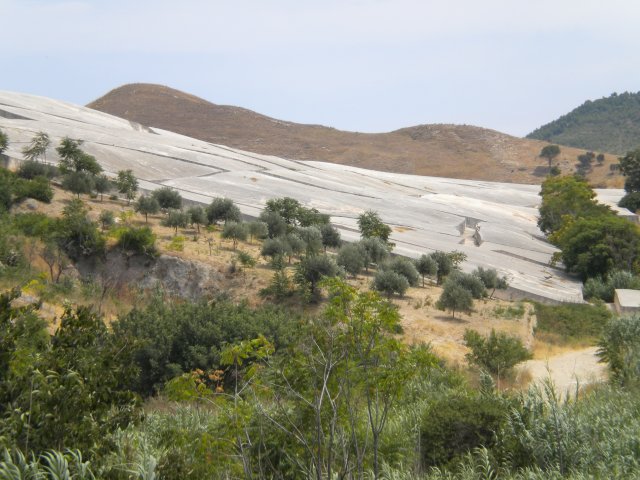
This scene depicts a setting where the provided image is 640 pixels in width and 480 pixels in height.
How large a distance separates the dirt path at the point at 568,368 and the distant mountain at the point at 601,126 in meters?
96.6

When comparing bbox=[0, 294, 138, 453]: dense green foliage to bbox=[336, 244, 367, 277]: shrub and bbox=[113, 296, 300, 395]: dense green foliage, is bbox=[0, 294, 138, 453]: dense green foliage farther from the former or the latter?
bbox=[336, 244, 367, 277]: shrub

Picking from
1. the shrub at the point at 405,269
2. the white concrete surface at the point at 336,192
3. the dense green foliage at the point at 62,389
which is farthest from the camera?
the white concrete surface at the point at 336,192

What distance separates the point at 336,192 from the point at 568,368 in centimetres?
2779

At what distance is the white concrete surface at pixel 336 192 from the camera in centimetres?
3128

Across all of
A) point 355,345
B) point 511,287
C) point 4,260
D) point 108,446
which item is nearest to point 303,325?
point 355,345

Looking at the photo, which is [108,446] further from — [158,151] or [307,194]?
[158,151]

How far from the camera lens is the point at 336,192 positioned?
4203cm

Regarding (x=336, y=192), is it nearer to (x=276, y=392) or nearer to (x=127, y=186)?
(x=127, y=186)

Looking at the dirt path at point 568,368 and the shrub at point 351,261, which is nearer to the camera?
the dirt path at point 568,368

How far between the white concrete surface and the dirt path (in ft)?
30.3

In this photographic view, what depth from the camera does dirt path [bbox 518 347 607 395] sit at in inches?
529

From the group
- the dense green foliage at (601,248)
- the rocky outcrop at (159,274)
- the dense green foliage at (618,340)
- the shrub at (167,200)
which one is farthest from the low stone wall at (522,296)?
the shrub at (167,200)

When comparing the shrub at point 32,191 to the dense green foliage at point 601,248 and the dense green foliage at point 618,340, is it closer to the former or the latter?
the dense green foliage at point 618,340

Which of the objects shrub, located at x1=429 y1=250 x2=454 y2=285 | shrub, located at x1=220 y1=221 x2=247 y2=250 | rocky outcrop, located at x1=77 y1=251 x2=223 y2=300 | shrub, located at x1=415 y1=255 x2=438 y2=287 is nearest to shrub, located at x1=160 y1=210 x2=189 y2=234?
shrub, located at x1=220 y1=221 x2=247 y2=250
